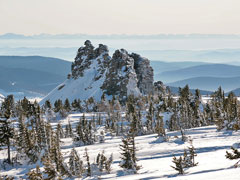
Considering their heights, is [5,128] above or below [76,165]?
above

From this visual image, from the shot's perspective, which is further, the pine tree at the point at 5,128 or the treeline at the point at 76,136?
the pine tree at the point at 5,128

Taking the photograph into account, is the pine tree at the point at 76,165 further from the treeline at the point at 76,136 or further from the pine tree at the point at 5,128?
the pine tree at the point at 5,128

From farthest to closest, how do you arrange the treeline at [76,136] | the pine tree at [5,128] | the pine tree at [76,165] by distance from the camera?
the pine tree at [5,128], the pine tree at [76,165], the treeline at [76,136]

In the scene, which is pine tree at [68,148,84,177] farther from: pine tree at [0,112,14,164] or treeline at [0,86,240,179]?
pine tree at [0,112,14,164]

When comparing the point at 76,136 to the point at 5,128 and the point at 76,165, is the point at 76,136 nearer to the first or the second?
the point at 5,128

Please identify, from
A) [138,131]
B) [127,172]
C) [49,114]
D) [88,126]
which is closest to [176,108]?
[138,131]

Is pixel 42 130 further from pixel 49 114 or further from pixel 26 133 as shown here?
pixel 49 114

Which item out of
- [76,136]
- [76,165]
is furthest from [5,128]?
[76,165]

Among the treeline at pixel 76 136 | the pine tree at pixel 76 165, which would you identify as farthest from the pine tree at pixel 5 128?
the pine tree at pixel 76 165

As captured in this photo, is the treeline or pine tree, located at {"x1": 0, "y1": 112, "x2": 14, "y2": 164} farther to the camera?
pine tree, located at {"x1": 0, "y1": 112, "x2": 14, "y2": 164}

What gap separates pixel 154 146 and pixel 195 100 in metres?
53.9

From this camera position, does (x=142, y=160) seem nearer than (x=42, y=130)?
Yes

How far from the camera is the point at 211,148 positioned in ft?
158

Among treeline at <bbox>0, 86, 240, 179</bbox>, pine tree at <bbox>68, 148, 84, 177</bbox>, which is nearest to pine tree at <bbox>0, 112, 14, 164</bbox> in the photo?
treeline at <bbox>0, 86, 240, 179</bbox>
